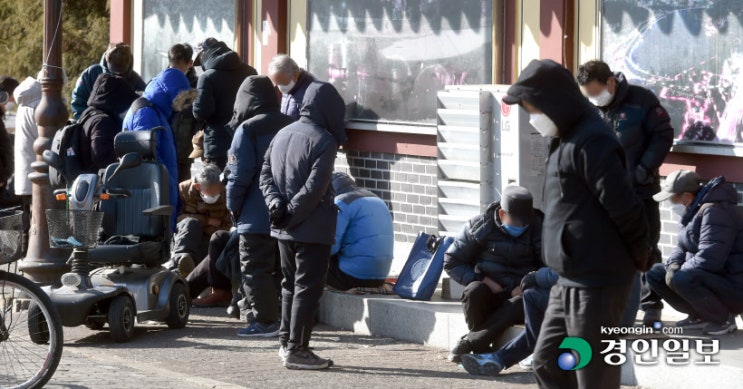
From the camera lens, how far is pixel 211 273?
10.8 m

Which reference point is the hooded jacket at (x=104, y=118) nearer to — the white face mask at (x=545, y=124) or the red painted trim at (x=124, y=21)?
the white face mask at (x=545, y=124)

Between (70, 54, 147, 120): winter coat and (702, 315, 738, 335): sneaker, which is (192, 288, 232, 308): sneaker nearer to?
(70, 54, 147, 120): winter coat

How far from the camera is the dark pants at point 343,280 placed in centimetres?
1033

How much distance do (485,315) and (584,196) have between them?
286cm

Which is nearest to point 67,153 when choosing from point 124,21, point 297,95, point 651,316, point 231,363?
point 297,95

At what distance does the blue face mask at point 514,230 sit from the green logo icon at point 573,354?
2624 millimetres

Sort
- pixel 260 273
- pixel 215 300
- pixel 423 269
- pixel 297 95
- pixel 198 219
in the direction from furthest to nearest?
1. pixel 198 219
2. pixel 215 300
3. pixel 297 95
4. pixel 423 269
5. pixel 260 273

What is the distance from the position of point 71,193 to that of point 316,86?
2083mm

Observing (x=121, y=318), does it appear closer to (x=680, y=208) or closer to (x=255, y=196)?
(x=255, y=196)

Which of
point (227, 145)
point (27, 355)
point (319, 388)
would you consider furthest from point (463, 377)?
point (227, 145)

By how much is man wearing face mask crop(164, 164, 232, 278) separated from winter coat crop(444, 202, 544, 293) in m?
2.83

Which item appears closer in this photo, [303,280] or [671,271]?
[303,280]

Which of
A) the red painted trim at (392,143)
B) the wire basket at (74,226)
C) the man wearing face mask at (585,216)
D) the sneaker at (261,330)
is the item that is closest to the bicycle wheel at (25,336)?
the wire basket at (74,226)

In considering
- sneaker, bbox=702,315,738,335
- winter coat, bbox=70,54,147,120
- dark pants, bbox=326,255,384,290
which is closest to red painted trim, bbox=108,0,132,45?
winter coat, bbox=70,54,147,120
